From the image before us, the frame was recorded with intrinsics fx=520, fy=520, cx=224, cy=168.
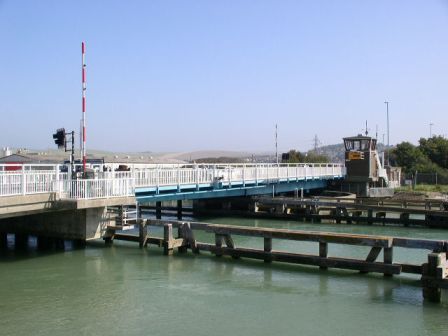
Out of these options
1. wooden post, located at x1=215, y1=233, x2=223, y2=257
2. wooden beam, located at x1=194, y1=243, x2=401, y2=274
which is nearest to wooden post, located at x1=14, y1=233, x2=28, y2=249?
wooden beam, located at x1=194, y1=243, x2=401, y2=274

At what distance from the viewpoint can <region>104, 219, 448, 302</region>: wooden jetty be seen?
1507 cm

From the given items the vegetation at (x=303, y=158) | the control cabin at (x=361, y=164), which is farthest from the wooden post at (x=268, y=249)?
the vegetation at (x=303, y=158)

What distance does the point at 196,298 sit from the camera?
1569cm

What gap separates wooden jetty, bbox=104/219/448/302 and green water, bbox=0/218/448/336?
0.37 metres

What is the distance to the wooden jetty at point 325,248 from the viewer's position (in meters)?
15.1

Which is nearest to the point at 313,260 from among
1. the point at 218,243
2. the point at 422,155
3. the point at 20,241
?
the point at 218,243

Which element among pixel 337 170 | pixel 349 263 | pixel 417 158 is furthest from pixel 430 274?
pixel 417 158

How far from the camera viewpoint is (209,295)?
52.7ft

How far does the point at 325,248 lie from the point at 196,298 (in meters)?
5.96

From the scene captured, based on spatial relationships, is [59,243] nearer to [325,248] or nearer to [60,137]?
[60,137]

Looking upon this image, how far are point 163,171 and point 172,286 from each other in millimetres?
11622

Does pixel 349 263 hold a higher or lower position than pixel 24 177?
lower

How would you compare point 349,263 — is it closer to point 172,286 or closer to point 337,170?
point 172,286

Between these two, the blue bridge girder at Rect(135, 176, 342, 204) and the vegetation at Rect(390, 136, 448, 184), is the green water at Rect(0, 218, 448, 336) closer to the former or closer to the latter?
the blue bridge girder at Rect(135, 176, 342, 204)
